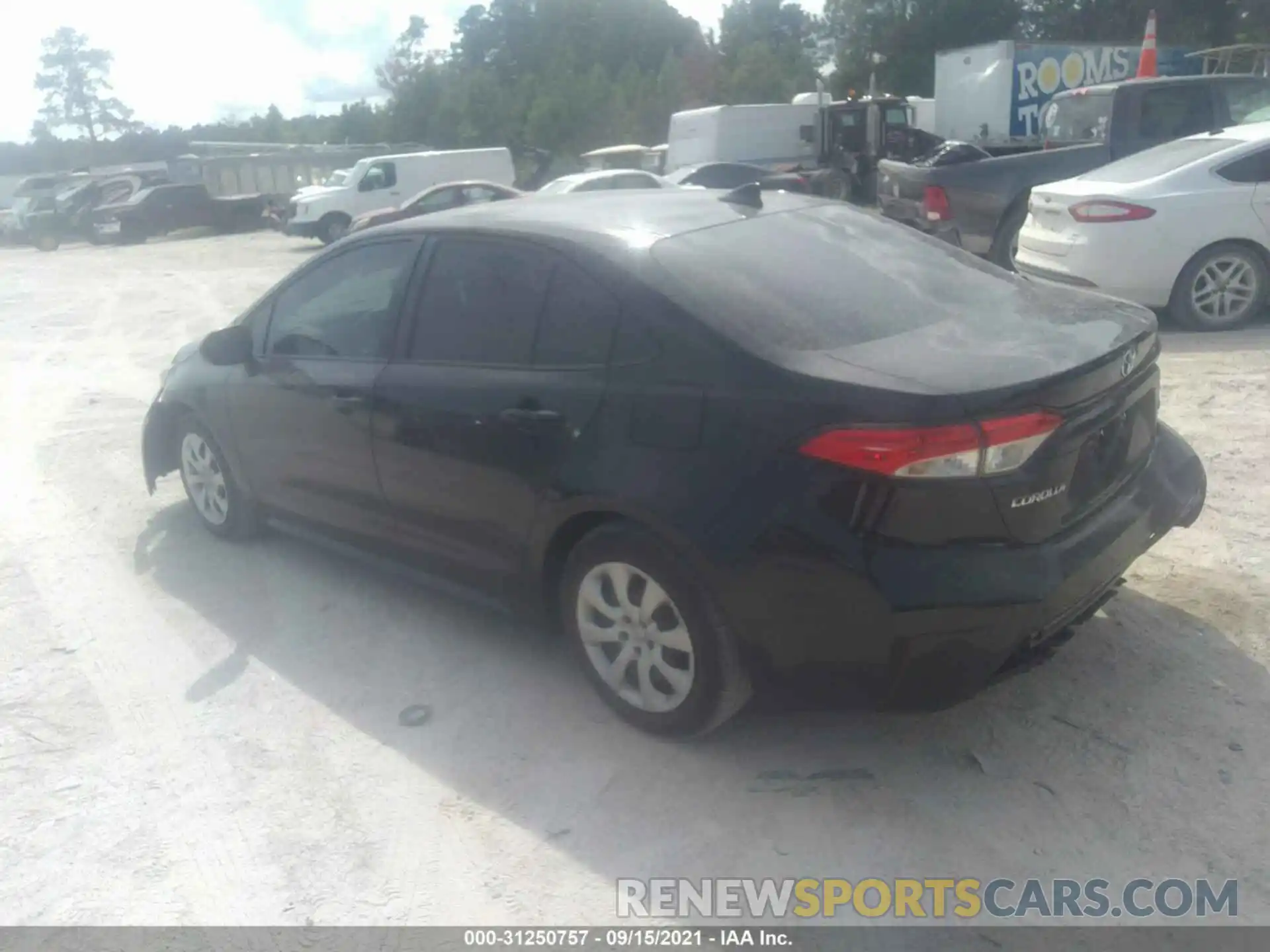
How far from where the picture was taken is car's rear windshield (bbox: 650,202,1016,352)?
3.52 meters

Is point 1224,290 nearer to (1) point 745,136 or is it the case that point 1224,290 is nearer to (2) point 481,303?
(2) point 481,303

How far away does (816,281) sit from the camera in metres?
3.79

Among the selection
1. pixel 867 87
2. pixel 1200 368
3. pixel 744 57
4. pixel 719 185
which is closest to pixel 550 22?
pixel 744 57

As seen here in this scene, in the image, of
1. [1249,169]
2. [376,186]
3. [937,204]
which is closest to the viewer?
[1249,169]

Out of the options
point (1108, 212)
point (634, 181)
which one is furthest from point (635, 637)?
point (634, 181)

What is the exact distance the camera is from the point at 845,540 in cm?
314

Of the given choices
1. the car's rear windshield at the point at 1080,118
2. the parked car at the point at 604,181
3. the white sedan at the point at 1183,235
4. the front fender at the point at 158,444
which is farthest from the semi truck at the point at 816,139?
the front fender at the point at 158,444

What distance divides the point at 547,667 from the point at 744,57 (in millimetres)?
53501

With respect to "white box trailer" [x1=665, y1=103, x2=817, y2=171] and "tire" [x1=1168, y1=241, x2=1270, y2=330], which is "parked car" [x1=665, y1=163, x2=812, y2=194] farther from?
"tire" [x1=1168, y1=241, x2=1270, y2=330]

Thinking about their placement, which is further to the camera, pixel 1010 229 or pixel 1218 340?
pixel 1010 229

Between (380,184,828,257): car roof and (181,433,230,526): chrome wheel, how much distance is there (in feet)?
5.51

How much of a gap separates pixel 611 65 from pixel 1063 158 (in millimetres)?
61460

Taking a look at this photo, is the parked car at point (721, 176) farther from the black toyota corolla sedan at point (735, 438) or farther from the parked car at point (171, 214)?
the black toyota corolla sedan at point (735, 438)

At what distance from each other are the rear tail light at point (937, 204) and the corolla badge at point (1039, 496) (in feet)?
26.0
